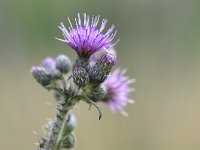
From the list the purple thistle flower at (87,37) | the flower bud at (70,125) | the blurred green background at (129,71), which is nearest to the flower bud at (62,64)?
the purple thistle flower at (87,37)

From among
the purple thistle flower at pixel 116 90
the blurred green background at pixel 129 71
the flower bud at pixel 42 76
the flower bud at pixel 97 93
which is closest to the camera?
the flower bud at pixel 97 93

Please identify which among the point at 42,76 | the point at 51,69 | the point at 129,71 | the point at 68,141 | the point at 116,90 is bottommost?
the point at 68,141

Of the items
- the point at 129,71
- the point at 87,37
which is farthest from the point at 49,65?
the point at 129,71

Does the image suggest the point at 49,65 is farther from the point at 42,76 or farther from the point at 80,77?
the point at 80,77

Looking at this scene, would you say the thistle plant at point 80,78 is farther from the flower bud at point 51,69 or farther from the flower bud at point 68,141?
the flower bud at point 51,69

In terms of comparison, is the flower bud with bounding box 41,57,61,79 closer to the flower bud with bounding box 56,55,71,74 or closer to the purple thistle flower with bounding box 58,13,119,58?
the flower bud with bounding box 56,55,71,74
